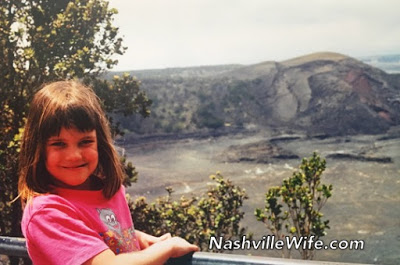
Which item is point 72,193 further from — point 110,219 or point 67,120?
point 67,120

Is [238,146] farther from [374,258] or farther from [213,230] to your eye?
[213,230]

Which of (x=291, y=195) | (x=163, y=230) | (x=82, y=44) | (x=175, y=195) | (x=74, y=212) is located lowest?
(x=175, y=195)

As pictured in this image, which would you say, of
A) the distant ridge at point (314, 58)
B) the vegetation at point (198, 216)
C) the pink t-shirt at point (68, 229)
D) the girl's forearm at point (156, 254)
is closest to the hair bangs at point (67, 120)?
the pink t-shirt at point (68, 229)

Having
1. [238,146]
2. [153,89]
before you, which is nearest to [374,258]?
[238,146]

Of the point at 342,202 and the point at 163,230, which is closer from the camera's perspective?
the point at 163,230

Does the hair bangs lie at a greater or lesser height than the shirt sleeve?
greater

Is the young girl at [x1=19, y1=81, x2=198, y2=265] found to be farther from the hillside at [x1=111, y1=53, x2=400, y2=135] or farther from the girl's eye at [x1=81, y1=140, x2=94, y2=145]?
the hillside at [x1=111, y1=53, x2=400, y2=135]

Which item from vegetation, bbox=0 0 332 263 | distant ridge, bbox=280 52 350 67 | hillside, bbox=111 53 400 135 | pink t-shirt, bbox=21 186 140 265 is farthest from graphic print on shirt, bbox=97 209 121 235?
distant ridge, bbox=280 52 350 67
